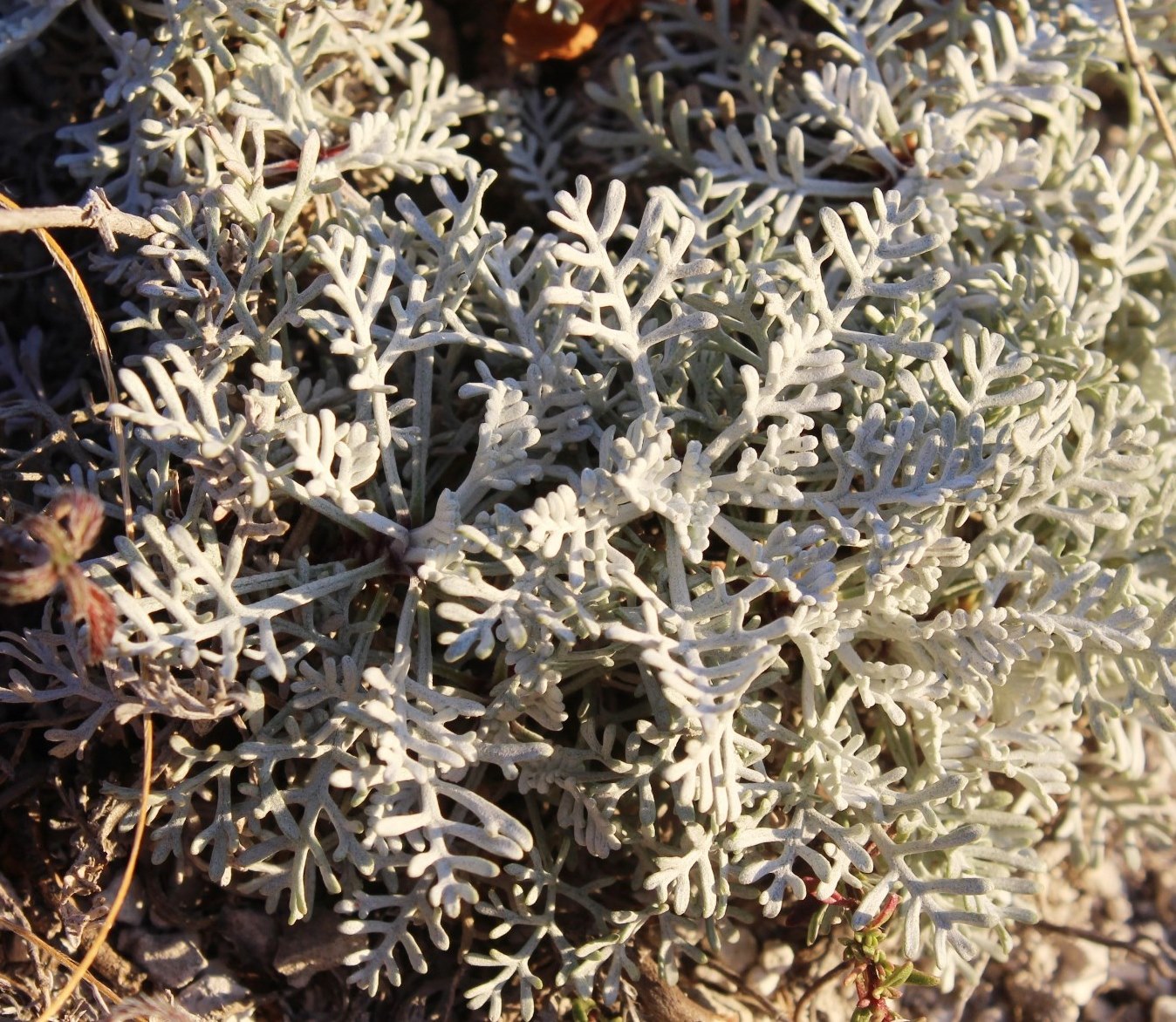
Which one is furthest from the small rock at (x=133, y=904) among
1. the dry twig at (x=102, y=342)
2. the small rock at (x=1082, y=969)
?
the small rock at (x=1082, y=969)

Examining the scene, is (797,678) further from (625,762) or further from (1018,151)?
(1018,151)

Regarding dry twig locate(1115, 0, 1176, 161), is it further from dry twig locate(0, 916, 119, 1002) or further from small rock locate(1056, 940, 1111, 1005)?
dry twig locate(0, 916, 119, 1002)

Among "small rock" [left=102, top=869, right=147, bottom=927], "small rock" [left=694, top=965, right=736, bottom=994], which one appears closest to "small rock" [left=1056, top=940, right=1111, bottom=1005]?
"small rock" [left=694, top=965, right=736, bottom=994]

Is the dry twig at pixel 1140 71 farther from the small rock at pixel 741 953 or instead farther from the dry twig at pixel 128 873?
the dry twig at pixel 128 873

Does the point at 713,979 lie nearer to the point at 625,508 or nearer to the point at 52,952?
the point at 625,508

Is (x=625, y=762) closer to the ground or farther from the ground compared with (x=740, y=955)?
farther from the ground

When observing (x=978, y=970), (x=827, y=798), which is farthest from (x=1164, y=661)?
(x=978, y=970)
